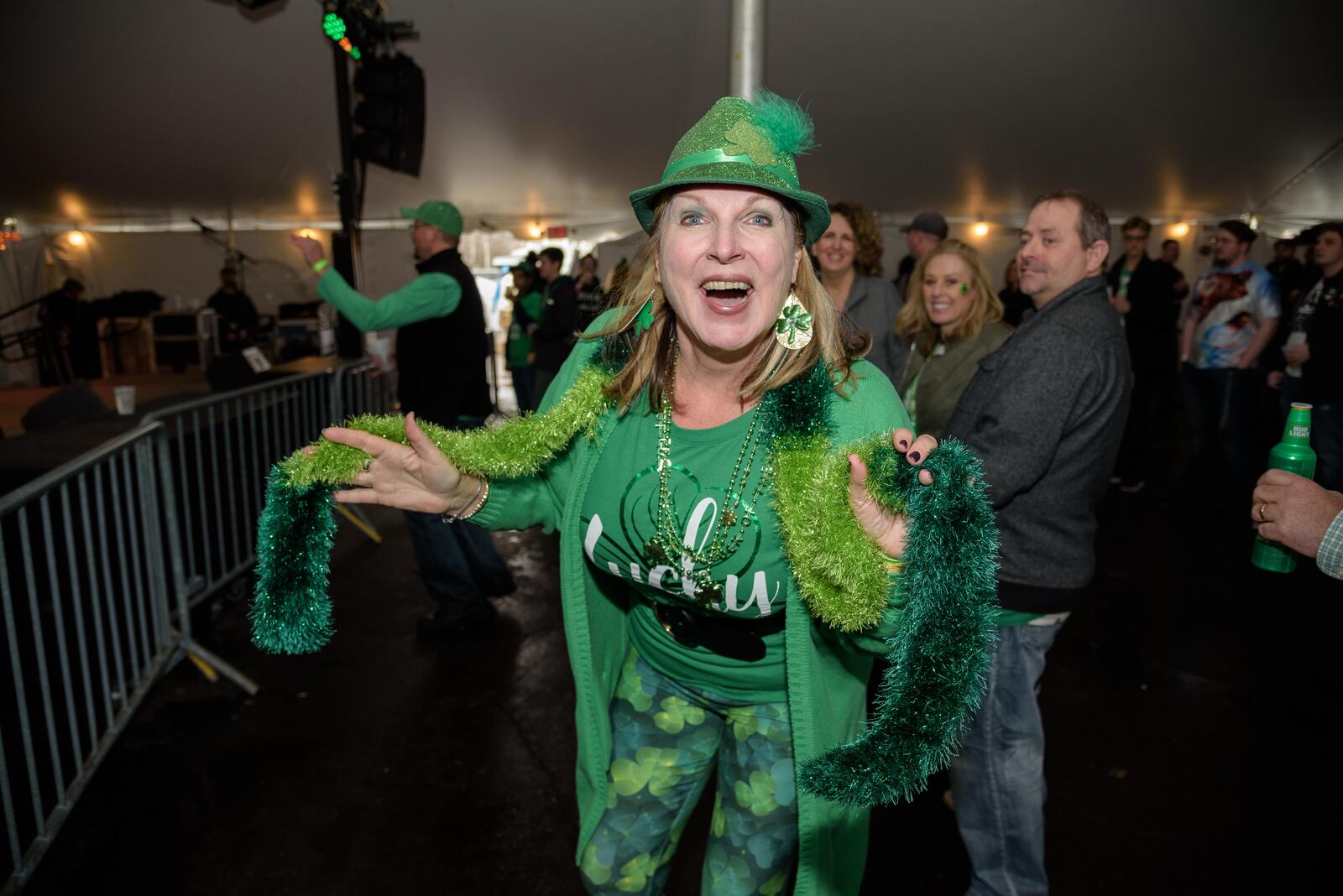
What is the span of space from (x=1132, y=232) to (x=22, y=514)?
8374 millimetres

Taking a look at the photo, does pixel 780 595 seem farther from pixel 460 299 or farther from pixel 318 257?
pixel 318 257

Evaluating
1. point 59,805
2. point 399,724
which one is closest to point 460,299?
point 399,724

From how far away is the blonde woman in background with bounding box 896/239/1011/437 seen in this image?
310 centimetres

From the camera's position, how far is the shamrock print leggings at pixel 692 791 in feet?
5.88

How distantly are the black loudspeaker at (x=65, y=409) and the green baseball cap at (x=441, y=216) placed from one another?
2.71m

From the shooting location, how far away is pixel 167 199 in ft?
51.6

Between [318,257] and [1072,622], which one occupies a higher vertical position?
[318,257]

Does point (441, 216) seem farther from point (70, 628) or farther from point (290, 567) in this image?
point (290, 567)

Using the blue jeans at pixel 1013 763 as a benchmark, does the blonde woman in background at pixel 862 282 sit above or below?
above

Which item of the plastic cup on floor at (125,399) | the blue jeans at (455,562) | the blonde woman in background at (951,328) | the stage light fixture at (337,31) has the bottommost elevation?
the blue jeans at (455,562)

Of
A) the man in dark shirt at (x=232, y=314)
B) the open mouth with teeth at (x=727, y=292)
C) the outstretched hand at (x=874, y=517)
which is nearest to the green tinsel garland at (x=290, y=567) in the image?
the open mouth with teeth at (x=727, y=292)

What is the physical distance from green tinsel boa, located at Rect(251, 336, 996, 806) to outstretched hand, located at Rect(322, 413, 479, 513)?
0.10 ft

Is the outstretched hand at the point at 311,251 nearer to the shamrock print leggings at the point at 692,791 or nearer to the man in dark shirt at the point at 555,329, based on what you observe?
the shamrock print leggings at the point at 692,791

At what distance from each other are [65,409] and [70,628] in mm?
2454
